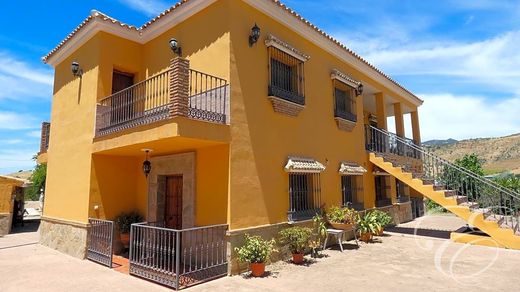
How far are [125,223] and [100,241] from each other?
0.94 meters

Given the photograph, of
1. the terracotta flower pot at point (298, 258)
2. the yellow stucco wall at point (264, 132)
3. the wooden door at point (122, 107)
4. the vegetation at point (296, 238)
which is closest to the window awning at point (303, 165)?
the yellow stucco wall at point (264, 132)

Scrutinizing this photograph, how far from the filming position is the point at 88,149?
9.93 m

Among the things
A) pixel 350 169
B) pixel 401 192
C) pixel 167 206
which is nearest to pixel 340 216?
pixel 350 169

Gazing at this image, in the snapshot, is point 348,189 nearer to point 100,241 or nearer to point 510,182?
point 100,241

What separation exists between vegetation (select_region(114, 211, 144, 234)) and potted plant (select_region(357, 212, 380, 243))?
24.2 ft

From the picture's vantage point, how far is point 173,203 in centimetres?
983

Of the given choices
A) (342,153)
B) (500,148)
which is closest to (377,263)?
(342,153)

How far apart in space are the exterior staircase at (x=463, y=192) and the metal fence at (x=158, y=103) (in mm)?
8349

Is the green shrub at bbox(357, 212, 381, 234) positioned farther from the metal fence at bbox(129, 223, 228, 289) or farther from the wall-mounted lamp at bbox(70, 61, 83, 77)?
the wall-mounted lamp at bbox(70, 61, 83, 77)

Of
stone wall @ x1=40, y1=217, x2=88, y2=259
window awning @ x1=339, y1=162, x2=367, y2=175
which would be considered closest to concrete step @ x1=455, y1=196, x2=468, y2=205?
window awning @ x1=339, y1=162, x2=367, y2=175

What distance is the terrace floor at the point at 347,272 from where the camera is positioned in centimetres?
666

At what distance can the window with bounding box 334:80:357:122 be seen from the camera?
1259 centimetres

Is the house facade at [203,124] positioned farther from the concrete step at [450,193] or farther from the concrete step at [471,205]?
the concrete step at [471,205]

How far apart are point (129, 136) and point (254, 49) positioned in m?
4.04
